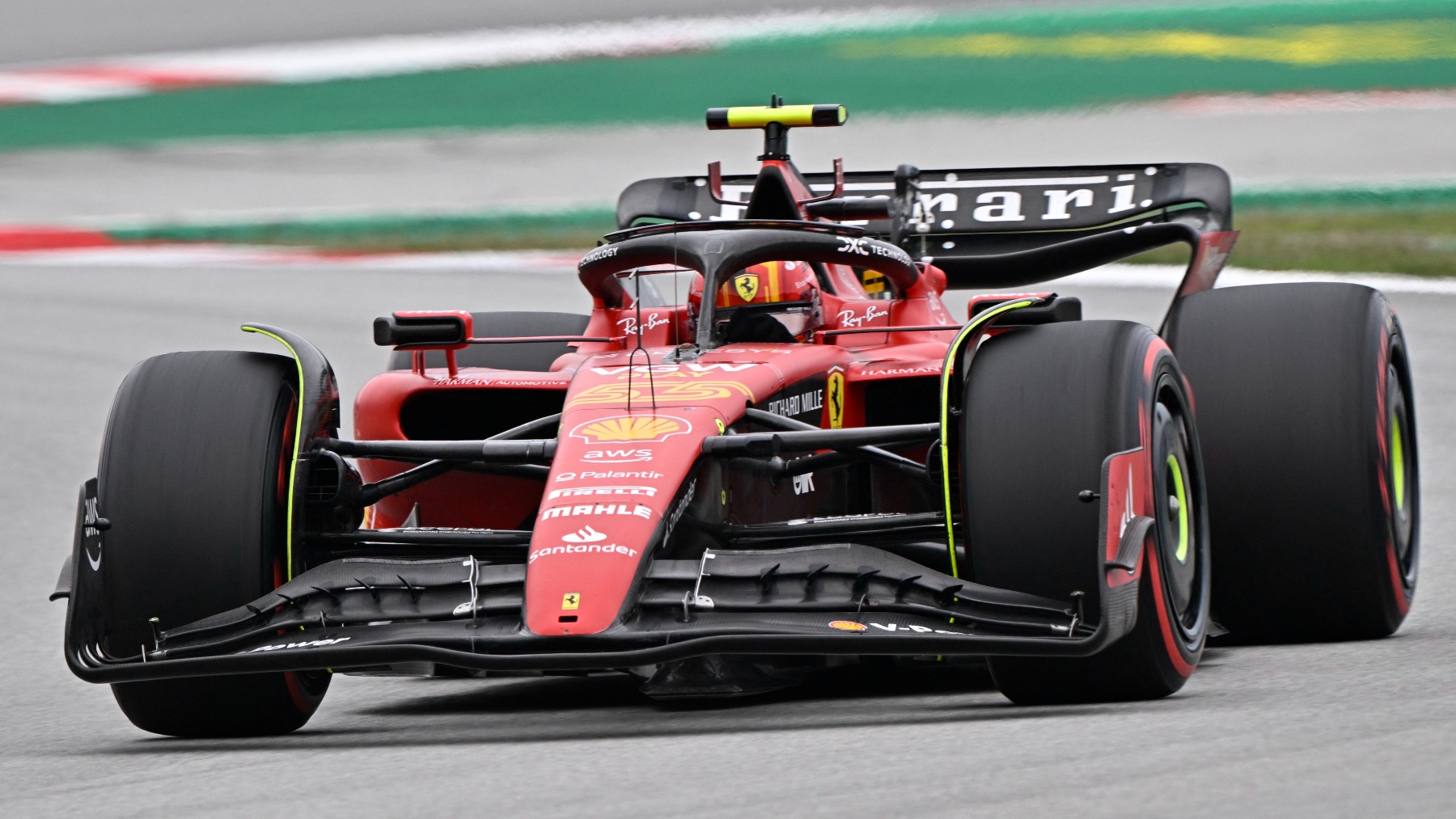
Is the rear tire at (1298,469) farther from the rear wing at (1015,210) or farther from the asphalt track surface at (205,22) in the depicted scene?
the asphalt track surface at (205,22)

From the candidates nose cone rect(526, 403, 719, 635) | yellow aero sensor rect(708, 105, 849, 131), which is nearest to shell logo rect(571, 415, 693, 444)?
nose cone rect(526, 403, 719, 635)

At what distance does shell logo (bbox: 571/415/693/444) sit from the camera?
562cm

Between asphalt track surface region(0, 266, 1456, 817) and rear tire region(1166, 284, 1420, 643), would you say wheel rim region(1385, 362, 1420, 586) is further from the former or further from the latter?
asphalt track surface region(0, 266, 1456, 817)

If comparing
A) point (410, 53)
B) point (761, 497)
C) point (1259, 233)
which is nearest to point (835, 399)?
point (761, 497)

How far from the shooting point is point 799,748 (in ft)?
15.5

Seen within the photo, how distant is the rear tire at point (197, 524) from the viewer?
5531mm

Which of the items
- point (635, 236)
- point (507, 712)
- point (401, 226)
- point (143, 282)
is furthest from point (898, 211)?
point (401, 226)

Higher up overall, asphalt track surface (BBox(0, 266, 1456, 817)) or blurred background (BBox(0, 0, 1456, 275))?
blurred background (BBox(0, 0, 1456, 275))

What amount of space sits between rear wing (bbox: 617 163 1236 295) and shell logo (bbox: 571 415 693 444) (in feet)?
10.1

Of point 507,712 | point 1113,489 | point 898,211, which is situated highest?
point 898,211

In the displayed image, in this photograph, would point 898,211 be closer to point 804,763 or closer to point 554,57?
point 804,763

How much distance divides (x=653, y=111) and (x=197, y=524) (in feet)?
55.6

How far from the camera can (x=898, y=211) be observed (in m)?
8.61

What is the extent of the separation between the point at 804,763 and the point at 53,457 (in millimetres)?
8144
